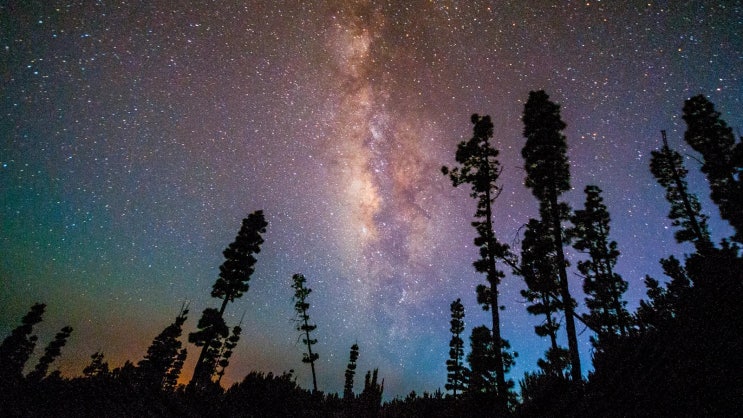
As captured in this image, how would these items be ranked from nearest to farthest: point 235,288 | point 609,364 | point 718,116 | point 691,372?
point 691,372
point 609,364
point 718,116
point 235,288

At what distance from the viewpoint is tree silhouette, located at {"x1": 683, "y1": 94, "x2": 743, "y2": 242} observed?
1686 cm

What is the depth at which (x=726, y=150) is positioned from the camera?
780 inches

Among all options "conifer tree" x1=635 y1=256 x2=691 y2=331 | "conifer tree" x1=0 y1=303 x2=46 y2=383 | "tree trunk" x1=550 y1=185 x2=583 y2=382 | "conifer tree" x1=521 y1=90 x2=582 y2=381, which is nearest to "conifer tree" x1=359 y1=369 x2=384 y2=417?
"conifer tree" x1=635 y1=256 x2=691 y2=331

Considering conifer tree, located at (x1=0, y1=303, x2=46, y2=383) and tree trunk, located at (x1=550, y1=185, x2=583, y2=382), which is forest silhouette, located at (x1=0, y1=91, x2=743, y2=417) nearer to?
tree trunk, located at (x1=550, y1=185, x2=583, y2=382)

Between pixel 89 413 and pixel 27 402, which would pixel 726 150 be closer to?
pixel 89 413

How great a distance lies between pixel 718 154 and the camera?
1981cm

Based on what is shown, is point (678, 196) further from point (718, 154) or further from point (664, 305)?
point (664, 305)

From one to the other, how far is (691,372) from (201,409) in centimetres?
976

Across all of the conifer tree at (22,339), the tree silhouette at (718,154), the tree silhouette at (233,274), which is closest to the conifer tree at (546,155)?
the tree silhouette at (718,154)

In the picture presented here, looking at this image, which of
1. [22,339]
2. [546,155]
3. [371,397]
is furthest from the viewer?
[22,339]

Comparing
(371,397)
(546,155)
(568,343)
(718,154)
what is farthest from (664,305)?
(718,154)

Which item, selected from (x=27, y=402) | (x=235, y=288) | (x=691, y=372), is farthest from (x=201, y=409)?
(x=235, y=288)

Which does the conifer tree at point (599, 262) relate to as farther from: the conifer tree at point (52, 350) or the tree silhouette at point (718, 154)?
the conifer tree at point (52, 350)

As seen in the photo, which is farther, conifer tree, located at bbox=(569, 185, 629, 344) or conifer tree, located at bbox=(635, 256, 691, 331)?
conifer tree, located at bbox=(569, 185, 629, 344)
